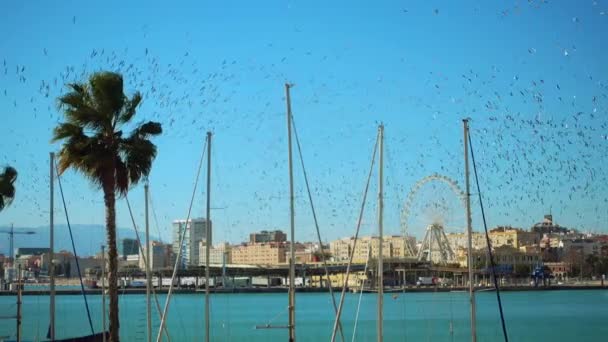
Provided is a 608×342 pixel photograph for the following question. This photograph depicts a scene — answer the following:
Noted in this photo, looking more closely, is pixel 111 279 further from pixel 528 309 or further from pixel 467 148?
pixel 528 309

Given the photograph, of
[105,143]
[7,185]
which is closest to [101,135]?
[105,143]

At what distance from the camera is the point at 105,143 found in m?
25.3

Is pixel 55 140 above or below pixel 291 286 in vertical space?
above

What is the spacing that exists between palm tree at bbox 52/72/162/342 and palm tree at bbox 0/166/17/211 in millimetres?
9250

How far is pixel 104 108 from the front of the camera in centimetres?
2514

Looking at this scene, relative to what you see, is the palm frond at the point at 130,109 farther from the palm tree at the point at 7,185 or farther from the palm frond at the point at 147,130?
the palm tree at the point at 7,185

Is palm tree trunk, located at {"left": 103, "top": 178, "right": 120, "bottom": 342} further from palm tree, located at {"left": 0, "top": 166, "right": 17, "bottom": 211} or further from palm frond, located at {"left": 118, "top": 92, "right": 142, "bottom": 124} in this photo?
palm tree, located at {"left": 0, "top": 166, "right": 17, "bottom": 211}

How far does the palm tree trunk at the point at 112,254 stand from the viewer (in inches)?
975

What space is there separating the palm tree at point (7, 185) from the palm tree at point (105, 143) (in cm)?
925

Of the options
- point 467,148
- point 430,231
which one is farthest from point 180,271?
point 467,148

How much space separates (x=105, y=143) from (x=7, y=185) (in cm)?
1022

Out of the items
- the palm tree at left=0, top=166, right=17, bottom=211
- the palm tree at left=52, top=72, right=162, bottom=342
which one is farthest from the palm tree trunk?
the palm tree at left=0, top=166, right=17, bottom=211

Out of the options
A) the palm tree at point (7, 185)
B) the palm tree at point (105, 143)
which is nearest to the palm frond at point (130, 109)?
the palm tree at point (105, 143)

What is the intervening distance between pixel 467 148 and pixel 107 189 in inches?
587
